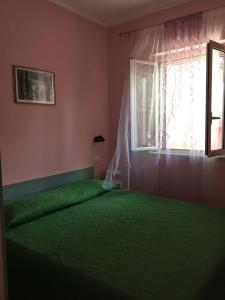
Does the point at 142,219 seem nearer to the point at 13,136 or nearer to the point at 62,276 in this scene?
the point at 62,276

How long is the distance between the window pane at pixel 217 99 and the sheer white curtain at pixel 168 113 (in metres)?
0.11

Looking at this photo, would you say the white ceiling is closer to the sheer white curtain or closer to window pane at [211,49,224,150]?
the sheer white curtain

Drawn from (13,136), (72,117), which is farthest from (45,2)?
(13,136)

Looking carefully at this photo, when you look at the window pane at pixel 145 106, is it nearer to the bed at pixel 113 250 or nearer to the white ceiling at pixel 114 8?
the white ceiling at pixel 114 8

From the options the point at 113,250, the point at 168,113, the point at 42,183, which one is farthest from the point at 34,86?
the point at 113,250

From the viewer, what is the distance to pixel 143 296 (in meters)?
1.22

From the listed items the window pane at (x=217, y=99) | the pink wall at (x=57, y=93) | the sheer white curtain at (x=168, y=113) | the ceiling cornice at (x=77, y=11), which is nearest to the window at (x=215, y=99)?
the window pane at (x=217, y=99)

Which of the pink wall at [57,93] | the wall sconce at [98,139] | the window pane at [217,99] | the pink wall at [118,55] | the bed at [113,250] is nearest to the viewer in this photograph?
the bed at [113,250]

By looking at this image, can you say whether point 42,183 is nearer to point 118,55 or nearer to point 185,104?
point 185,104

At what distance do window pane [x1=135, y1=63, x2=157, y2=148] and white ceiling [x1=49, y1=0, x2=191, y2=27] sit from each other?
68cm

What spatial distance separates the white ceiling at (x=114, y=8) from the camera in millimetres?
2963

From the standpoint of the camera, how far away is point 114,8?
10.3 ft

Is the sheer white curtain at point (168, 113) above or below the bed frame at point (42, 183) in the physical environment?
above

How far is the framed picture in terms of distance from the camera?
2.57 metres
